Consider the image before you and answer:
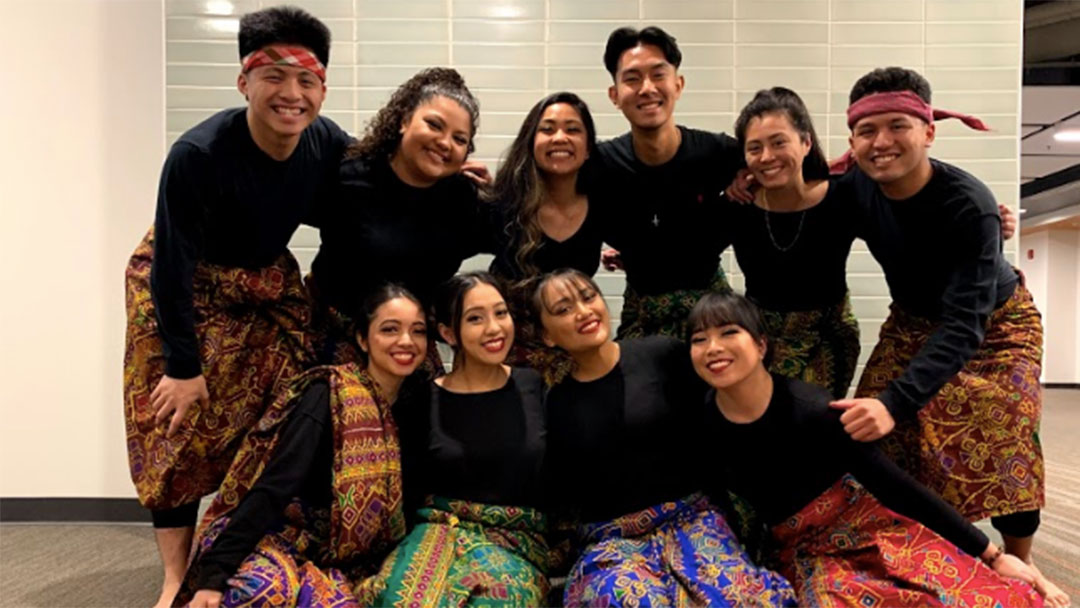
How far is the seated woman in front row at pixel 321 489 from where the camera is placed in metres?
1.40

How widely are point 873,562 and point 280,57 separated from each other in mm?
1715

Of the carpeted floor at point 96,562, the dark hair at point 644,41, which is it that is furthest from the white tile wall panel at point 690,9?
the carpeted floor at point 96,562

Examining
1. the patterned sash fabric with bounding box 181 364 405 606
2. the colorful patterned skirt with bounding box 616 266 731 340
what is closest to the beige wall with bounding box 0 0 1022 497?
the colorful patterned skirt with bounding box 616 266 731 340

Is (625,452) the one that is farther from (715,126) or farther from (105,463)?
(105,463)

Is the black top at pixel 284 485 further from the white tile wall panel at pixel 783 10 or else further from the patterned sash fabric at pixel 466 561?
the white tile wall panel at pixel 783 10

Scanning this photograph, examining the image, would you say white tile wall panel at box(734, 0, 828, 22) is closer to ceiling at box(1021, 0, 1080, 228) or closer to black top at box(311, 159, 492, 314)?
black top at box(311, 159, 492, 314)

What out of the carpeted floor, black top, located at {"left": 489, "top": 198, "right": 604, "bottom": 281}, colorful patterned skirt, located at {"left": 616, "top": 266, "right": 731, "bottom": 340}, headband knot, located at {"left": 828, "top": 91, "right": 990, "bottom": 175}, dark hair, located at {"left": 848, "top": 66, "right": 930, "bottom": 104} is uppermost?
dark hair, located at {"left": 848, "top": 66, "right": 930, "bottom": 104}

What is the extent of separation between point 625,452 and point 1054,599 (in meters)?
0.91

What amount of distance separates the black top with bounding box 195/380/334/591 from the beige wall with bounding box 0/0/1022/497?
104cm

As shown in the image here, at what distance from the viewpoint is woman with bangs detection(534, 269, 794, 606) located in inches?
60.7

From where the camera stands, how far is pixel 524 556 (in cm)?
159

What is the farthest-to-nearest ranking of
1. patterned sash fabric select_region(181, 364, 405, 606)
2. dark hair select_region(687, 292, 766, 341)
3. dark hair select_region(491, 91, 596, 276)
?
dark hair select_region(491, 91, 596, 276) → dark hair select_region(687, 292, 766, 341) → patterned sash fabric select_region(181, 364, 405, 606)

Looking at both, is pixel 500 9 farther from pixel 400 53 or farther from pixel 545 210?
pixel 545 210

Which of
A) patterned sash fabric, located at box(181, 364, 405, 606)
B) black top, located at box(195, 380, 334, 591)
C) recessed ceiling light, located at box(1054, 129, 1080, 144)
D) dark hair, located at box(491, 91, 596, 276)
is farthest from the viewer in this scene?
recessed ceiling light, located at box(1054, 129, 1080, 144)
